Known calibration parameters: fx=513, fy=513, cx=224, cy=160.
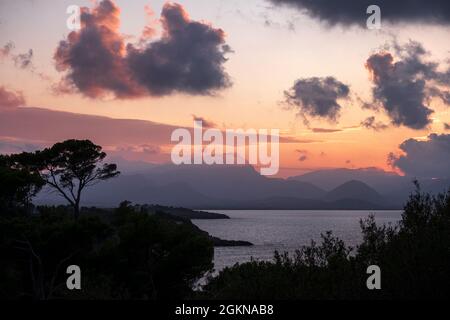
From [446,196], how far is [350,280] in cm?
899

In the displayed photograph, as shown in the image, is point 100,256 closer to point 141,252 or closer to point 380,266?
point 141,252

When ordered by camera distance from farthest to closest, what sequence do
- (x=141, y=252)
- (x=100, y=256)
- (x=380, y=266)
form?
(x=141, y=252)
(x=100, y=256)
(x=380, y=266)

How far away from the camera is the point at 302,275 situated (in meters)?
17.9

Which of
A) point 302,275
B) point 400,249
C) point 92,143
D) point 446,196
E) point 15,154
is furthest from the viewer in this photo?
point 92,143

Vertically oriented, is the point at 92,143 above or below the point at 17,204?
above

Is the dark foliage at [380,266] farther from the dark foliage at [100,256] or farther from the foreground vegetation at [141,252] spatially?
the dark foliage at [100,256]

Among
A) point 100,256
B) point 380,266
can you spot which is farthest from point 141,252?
point 380,266

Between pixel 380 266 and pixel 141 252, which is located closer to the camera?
pixel 380 266

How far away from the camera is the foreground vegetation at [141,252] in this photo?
16.7 metres

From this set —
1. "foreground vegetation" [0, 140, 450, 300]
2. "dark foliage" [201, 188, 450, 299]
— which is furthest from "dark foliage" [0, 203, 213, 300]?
"dark foliage" [201, 188, 450, 299]

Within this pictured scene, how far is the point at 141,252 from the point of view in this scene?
32.4 metres

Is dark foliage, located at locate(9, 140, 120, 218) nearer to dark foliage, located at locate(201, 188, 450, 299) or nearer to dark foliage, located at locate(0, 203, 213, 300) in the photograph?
dark foliage, located at locate(0, 203, 213, 300)
